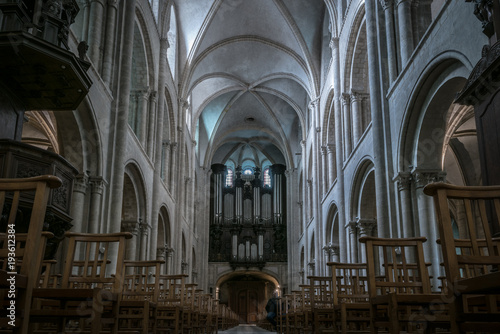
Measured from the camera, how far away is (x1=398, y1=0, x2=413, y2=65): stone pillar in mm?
11055

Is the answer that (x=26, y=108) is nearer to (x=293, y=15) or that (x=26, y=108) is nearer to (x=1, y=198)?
(x=1, y=198)

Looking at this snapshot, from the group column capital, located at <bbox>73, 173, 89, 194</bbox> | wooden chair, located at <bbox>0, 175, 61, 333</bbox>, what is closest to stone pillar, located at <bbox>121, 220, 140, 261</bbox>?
column capital, located at <bbox>73, 173, 89, 194</bbox>

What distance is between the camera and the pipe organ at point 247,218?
33.2 meters

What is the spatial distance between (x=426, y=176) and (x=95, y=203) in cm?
674

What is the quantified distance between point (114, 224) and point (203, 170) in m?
21.0

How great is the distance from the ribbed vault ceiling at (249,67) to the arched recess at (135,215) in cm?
767

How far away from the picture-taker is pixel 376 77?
1240 cm

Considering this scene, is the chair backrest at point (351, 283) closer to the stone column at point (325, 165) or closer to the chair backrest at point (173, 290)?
the chair backrest at point (173, 290)

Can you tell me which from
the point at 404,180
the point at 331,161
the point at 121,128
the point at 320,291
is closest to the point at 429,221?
the point at 404,180

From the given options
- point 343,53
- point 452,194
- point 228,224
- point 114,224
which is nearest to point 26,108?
point 114,224

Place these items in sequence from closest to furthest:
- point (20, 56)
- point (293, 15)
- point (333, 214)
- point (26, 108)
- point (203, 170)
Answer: point (20, 56) < point (26, 108) < point (333, 214) < point (293, 15) < point (203, 170)

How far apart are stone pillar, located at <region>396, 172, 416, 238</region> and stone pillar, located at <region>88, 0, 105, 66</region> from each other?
6920mm

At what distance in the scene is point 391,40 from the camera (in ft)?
38.5

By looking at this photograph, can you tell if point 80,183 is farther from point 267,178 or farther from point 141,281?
point 267,178
